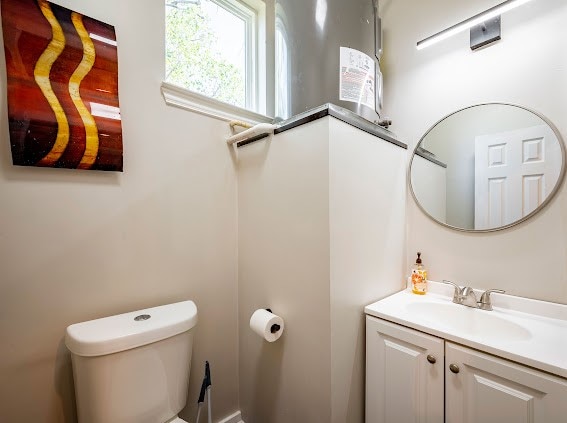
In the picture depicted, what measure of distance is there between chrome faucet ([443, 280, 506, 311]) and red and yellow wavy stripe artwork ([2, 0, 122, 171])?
5.36 feet

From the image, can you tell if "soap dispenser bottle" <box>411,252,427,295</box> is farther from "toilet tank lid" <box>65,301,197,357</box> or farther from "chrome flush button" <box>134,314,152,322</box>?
"chrome flush button" <box>134,314,152,322</box>

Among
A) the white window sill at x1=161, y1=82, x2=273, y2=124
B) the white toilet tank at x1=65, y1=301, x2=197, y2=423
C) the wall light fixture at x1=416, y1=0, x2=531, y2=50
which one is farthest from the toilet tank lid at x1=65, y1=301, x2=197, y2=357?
the wall light fixture at x1=416, y1=0, x2=531, y2=50

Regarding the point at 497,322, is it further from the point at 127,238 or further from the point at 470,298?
the point at 127,238

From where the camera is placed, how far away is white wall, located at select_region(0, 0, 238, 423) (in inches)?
34.2

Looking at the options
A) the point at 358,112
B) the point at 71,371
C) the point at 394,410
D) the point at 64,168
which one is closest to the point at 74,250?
the point at 64,168

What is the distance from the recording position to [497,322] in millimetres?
1059

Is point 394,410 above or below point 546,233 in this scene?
below

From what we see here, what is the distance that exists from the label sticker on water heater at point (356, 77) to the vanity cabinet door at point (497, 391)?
1.08 m

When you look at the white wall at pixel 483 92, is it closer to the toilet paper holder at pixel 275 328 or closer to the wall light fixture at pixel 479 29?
the wall light fixture at pixel 479 29

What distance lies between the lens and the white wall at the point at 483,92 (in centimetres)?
105

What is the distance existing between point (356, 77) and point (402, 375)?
1298 mm

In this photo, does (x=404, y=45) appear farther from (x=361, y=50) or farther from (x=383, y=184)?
(x=383, y=184)

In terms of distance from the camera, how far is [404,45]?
1487 mm

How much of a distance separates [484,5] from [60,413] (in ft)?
8.42
